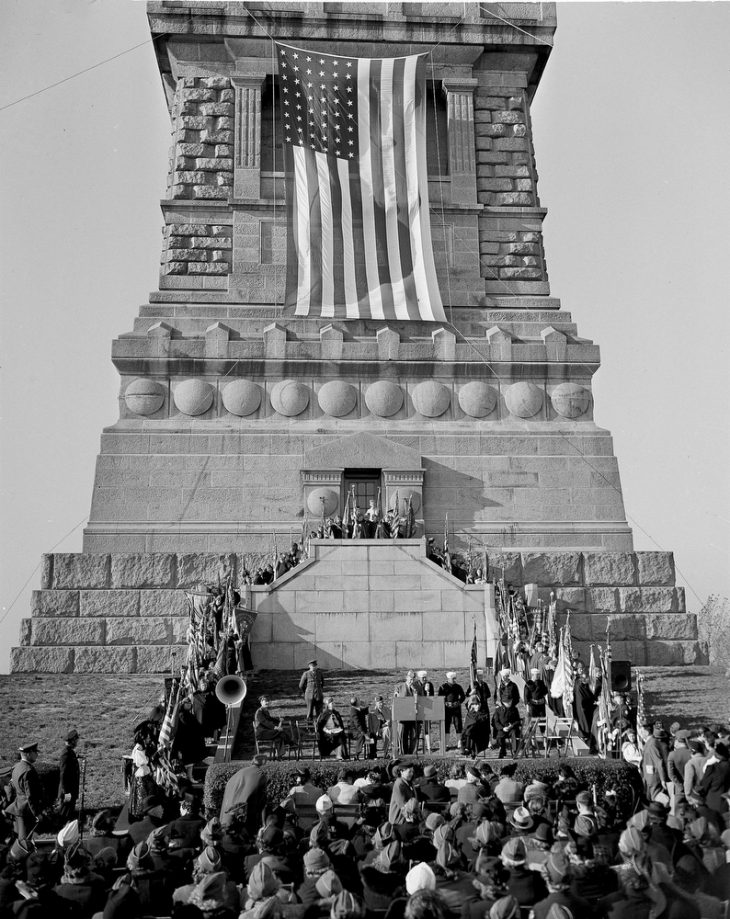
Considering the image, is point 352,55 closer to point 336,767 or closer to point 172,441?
point 172,441

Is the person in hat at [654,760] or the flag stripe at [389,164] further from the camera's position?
the flag stripe at [389,164]

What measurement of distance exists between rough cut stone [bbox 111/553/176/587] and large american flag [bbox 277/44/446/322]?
28.3 feet

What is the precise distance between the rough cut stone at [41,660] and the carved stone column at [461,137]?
57.9 ft

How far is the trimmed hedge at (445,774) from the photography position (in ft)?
47.2

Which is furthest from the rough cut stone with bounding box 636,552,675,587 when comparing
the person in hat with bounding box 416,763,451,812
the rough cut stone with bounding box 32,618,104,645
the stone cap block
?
the person in hat with bounding box 416,763,451,812

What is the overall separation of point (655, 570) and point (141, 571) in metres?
12.8

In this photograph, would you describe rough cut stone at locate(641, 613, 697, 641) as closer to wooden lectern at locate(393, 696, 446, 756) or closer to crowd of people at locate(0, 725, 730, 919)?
wooden lectern at locate(393, 696, 446, 756)

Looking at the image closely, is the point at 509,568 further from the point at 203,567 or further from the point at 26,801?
the point at 26,801

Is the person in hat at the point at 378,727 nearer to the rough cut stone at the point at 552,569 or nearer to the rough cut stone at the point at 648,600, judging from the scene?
the rough cut stone at the point at 552,569

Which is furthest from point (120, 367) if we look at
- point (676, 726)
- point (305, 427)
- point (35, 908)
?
point (35, 908)

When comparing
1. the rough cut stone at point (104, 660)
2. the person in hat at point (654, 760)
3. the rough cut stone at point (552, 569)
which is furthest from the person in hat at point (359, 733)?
the rough cut stone at point (552, 569)

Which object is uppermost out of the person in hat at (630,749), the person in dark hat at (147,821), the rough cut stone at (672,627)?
the rough cut stone at (672,627)

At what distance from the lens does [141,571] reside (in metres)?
28.3

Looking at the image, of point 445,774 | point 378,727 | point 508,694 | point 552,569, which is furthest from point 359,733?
point 552,569
